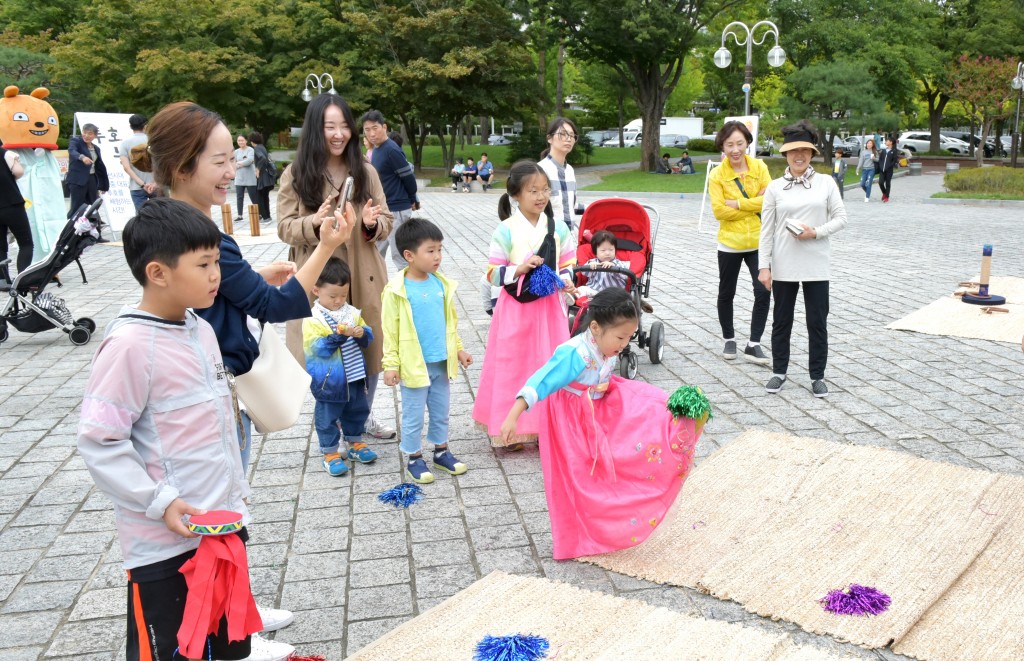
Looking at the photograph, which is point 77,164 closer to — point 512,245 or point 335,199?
point 335,199

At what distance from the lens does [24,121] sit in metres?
11.3

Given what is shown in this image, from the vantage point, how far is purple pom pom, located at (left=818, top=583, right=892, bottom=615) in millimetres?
3471

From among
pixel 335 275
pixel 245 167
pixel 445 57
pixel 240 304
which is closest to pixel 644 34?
pixel 445 57

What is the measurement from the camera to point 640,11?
3225 centimetres

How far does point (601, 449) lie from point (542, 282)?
148 cm

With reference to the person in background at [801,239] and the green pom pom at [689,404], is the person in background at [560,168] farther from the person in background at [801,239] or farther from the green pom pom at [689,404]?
the green pom pom at [689,404]

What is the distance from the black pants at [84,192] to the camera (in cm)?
1339

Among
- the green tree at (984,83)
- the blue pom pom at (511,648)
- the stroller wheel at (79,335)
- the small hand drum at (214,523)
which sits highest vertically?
the green tree at (984,83)

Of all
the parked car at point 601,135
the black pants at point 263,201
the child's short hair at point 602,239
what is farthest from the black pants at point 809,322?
the parked car at point 601,135

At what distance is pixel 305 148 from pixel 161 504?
2.81 m

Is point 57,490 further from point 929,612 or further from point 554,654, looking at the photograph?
point 929,612

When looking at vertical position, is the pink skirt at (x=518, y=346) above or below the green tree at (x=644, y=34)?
below

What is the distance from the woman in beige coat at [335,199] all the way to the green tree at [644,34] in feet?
94.7

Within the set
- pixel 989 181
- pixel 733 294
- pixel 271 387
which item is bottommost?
pixel 989 181
